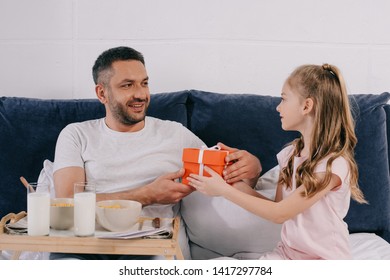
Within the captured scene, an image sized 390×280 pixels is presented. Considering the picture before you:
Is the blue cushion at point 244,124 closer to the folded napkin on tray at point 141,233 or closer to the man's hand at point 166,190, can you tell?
the man's hand at point 166,190

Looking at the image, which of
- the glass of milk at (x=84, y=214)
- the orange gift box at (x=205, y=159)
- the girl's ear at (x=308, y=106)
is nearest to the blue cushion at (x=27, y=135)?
the orange gift box at (x=205, y=159)

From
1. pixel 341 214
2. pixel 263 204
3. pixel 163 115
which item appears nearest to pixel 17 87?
pixel 163 115

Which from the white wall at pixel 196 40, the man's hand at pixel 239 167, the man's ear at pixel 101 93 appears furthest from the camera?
the white wall at pixel 196 40

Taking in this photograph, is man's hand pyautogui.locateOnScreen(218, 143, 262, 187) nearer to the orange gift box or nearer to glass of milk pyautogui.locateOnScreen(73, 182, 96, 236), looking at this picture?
the orange gift box

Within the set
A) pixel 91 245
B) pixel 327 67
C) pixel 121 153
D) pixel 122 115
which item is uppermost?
pixel 327 67

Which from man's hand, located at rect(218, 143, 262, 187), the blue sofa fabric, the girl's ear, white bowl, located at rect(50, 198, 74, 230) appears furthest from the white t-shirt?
the girl's ear

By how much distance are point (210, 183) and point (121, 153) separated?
0.38 m

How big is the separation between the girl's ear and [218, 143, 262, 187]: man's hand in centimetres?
23

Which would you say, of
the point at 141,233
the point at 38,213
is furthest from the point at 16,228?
the point at 141,233

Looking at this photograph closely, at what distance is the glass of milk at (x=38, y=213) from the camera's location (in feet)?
4.25

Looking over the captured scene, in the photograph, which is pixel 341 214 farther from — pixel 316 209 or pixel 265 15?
pixel 265 15

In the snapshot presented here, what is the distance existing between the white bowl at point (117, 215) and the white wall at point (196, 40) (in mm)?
677

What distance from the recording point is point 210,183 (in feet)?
4.79

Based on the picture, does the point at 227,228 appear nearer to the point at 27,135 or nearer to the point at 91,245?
the point at 91,245
